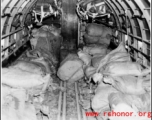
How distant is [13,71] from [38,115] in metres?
1.07

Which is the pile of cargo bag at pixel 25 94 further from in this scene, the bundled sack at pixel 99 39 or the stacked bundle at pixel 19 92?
the bundled sack at pixel 99 39

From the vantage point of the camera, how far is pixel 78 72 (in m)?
5.89

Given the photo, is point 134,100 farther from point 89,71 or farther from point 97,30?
point 97,30

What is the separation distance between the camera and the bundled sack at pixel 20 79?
144 inches

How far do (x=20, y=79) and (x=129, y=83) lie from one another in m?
2.09

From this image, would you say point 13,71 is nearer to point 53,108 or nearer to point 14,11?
point 53,108

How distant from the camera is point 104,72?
434 cm

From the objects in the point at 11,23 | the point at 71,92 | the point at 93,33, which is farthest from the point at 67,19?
the point at 71,92

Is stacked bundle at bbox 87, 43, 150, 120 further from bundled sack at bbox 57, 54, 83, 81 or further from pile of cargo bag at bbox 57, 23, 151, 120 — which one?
bundled sack at bbox 57, 54, 83, 81

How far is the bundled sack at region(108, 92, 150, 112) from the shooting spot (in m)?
3.31

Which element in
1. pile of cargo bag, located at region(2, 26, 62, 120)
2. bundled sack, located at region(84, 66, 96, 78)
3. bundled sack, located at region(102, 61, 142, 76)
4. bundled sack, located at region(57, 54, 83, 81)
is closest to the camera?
pile of cargo bag, located at region(2, 26, 62, 120)

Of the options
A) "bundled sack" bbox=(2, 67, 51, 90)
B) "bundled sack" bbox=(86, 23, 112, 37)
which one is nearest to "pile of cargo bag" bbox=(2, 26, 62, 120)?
"bundled sack" bbox=(2, 67, 51, 90)

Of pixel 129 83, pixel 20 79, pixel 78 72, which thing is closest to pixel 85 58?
pixel 78 72

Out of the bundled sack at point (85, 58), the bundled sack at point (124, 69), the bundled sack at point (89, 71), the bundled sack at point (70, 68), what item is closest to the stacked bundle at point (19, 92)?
the bundled sack at point (124, 69)
